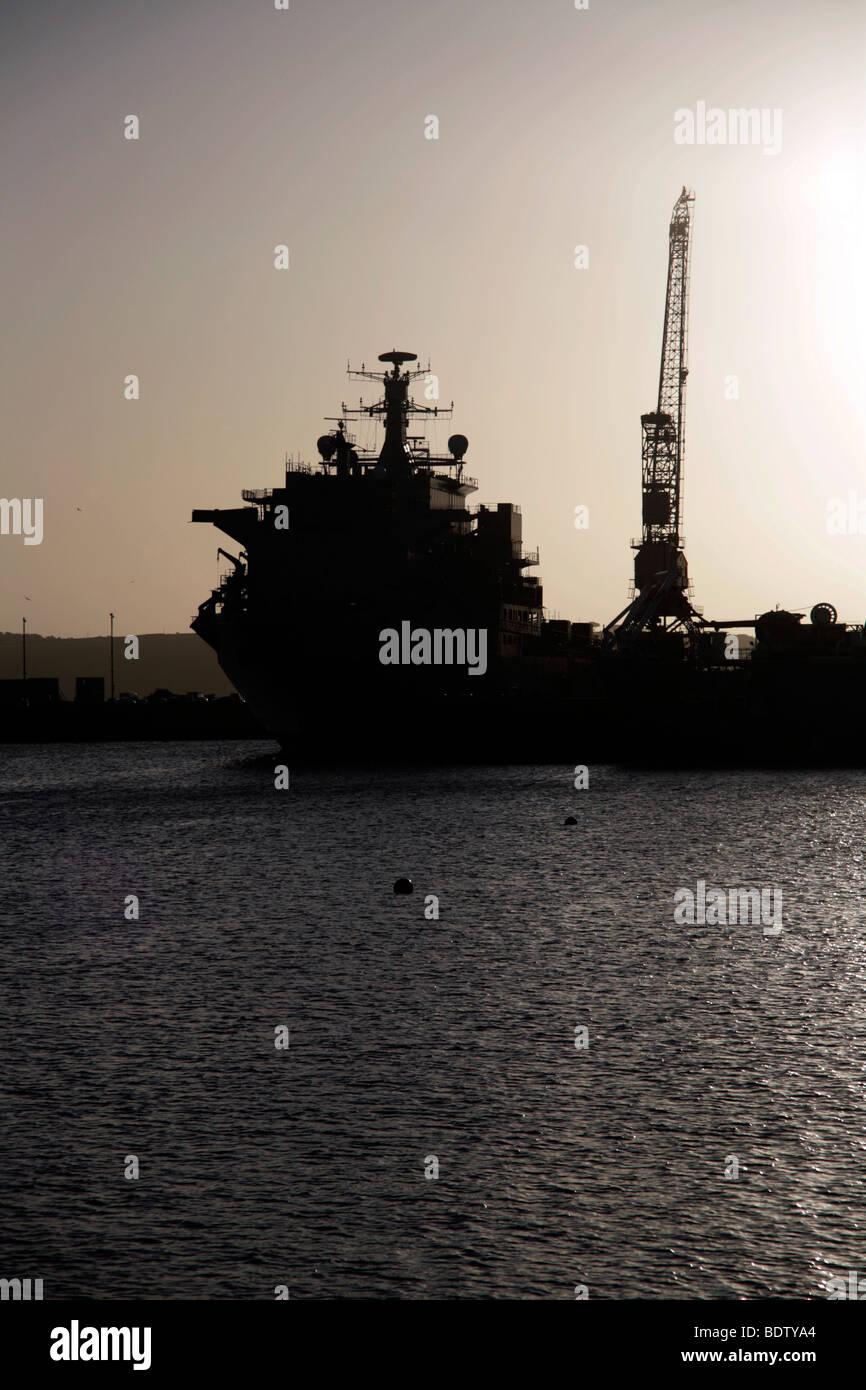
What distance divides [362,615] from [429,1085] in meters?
91.8

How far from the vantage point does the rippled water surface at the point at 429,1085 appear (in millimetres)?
16438

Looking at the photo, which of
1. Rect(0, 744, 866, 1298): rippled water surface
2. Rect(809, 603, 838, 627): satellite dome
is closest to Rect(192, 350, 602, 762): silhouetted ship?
Rect(809, 603, 838, 627): satellite dome

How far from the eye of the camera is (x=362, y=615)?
114250mm

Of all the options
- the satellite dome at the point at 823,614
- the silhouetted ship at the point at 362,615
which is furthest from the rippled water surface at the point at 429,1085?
the satellite dome at the point at 823,614

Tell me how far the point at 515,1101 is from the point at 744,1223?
5874 millimetres

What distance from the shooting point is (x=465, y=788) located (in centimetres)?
9900

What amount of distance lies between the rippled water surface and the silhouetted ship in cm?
5904

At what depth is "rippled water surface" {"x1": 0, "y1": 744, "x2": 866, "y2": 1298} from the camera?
53.9 ft

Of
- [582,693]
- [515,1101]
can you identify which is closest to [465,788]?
[582,693]

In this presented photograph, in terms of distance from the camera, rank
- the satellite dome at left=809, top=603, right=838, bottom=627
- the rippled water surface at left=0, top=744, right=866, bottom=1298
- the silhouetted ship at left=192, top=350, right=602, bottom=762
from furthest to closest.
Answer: the satellite dome at left=809, top=603, right=838, bottom=627
the silhouetted ship at left=192, top=350, right=602, bottom=762
the rippled water surface at left=0, top=744, right=866, bottom=1298

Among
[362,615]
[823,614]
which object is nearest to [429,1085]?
[362,615]

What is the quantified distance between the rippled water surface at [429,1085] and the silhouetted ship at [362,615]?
5904cm

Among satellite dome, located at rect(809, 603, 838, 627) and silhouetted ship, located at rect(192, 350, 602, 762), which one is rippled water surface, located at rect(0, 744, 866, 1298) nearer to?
silhouetted ship, located at rect(192, 350, 602, 762)

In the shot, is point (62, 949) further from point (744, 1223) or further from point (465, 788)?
point (465, 788)
